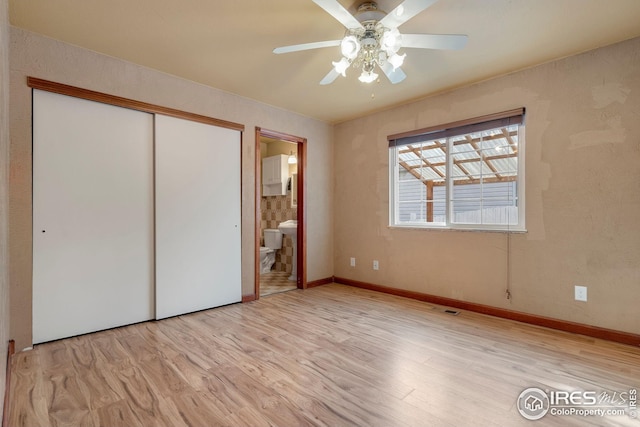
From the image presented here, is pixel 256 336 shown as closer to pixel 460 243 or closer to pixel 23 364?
pixel 23 364

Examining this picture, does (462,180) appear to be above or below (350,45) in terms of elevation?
below

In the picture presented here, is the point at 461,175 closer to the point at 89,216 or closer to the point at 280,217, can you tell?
the point at 280,217

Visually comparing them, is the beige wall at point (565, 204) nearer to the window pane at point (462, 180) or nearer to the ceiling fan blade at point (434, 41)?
the window pane at point (462, 180)

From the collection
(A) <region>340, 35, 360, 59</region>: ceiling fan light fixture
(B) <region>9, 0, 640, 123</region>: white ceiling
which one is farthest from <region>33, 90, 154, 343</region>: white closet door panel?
(A) <region>340, 35, 360, 59</region>: ceiling fan light fixture

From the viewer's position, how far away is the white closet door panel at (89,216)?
2.33 m

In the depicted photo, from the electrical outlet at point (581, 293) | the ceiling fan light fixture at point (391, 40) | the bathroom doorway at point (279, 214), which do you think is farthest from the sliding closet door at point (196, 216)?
the electrical outlet at point (581, 293)

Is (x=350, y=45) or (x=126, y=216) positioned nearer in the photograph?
(x=350, y=45)

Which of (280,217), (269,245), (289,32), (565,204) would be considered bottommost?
(269,245)

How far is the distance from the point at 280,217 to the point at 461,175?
10.6 feet

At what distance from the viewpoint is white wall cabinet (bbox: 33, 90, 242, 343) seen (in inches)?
92.9

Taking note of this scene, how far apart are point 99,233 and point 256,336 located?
5.27ft

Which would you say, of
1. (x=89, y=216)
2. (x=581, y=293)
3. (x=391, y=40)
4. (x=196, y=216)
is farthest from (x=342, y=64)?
(x=581, y=293)

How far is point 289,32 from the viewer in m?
2.26

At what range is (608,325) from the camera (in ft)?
8.03
